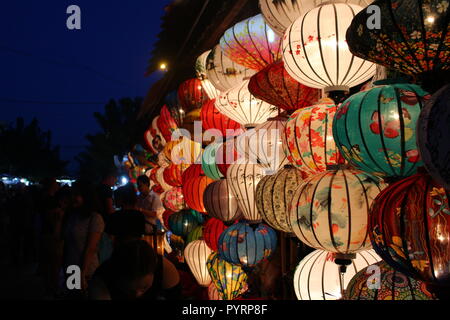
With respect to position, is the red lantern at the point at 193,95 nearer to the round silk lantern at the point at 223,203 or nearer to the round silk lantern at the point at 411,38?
the round silk lantern at the point at 223,203

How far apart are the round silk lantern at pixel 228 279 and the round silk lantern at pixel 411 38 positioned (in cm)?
287

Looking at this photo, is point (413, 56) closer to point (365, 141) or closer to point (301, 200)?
point (365, 141)

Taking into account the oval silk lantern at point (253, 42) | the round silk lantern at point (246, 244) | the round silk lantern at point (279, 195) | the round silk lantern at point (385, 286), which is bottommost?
the round silk lantern at point (385, 286)

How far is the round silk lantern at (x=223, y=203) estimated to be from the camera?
3691 millimetres

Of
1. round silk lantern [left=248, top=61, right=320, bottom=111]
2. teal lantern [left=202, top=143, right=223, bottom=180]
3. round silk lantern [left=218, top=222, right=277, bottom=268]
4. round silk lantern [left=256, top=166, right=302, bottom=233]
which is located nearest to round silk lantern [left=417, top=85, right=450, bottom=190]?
round silk lantern [left=256, top=166, right=302, bottom=233]

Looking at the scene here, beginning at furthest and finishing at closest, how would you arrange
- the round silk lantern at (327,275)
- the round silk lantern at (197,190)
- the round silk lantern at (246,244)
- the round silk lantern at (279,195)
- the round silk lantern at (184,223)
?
the round silk lantern at (184,223), the round silk lantern at (197,190), the round silk lantern at (246,244), the round silk lantern at (279,195), the round silk lantern at (327,275)

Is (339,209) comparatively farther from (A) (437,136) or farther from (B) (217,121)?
(B) (217,121)

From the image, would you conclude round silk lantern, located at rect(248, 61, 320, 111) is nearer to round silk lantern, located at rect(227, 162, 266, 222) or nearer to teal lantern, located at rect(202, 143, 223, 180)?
round silk lantern, located at rect(227, 162, 266, 222)

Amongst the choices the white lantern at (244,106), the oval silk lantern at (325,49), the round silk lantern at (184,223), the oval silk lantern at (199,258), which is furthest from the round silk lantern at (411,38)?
the round silk lantern at (184,223)

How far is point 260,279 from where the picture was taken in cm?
467

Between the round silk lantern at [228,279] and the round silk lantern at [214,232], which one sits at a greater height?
the round silk lantern at [214,232]

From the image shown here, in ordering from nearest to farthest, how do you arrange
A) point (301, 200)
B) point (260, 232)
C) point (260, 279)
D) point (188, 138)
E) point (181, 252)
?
point (301, 200), point (260, 232), point (260, 279), point (188, 138), point (181, 252)
